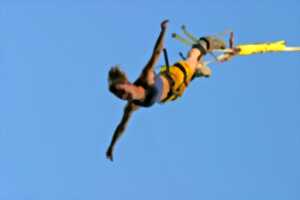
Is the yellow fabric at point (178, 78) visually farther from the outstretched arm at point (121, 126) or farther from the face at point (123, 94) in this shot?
the face at point (123, 94)

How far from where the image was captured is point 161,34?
10.5 meters

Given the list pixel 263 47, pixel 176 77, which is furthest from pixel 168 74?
pixel 263 47

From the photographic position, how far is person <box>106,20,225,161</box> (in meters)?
10.1

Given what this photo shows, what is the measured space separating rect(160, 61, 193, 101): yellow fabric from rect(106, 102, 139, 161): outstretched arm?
795 millimetres

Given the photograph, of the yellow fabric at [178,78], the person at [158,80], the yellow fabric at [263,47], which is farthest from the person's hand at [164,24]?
the yellow fabric at [263,47]

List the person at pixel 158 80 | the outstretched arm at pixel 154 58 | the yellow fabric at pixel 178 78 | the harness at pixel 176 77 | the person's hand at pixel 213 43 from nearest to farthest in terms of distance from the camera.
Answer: the person at pixel 158 80 < the outstretched arm at pixel 154 58 < the harness at pixel 176 77 < the yellow fabric at pixel 178 78 < the person's hand at pixel 213 43

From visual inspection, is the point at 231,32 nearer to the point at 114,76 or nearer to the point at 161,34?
the point at 161,34

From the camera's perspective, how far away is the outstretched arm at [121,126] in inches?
471

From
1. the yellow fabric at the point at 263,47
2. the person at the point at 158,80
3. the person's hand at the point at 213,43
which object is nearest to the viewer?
the person at the point at 158,80

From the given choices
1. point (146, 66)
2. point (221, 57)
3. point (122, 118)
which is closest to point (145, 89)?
point (146, 66)

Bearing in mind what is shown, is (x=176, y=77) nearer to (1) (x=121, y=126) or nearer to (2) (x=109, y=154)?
(1) (x=121, y=126)

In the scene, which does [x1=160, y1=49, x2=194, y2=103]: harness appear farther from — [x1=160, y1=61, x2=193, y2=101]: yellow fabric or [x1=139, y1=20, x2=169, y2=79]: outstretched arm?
[x1=139, y1=20, x2=169, y2=79]: outstretched arm

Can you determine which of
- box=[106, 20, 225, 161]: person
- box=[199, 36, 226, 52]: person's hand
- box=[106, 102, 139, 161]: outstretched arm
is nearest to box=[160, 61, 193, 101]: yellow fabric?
box=[106, 20, 225, 161]: person

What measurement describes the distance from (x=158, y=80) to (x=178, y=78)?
36.2 inches
